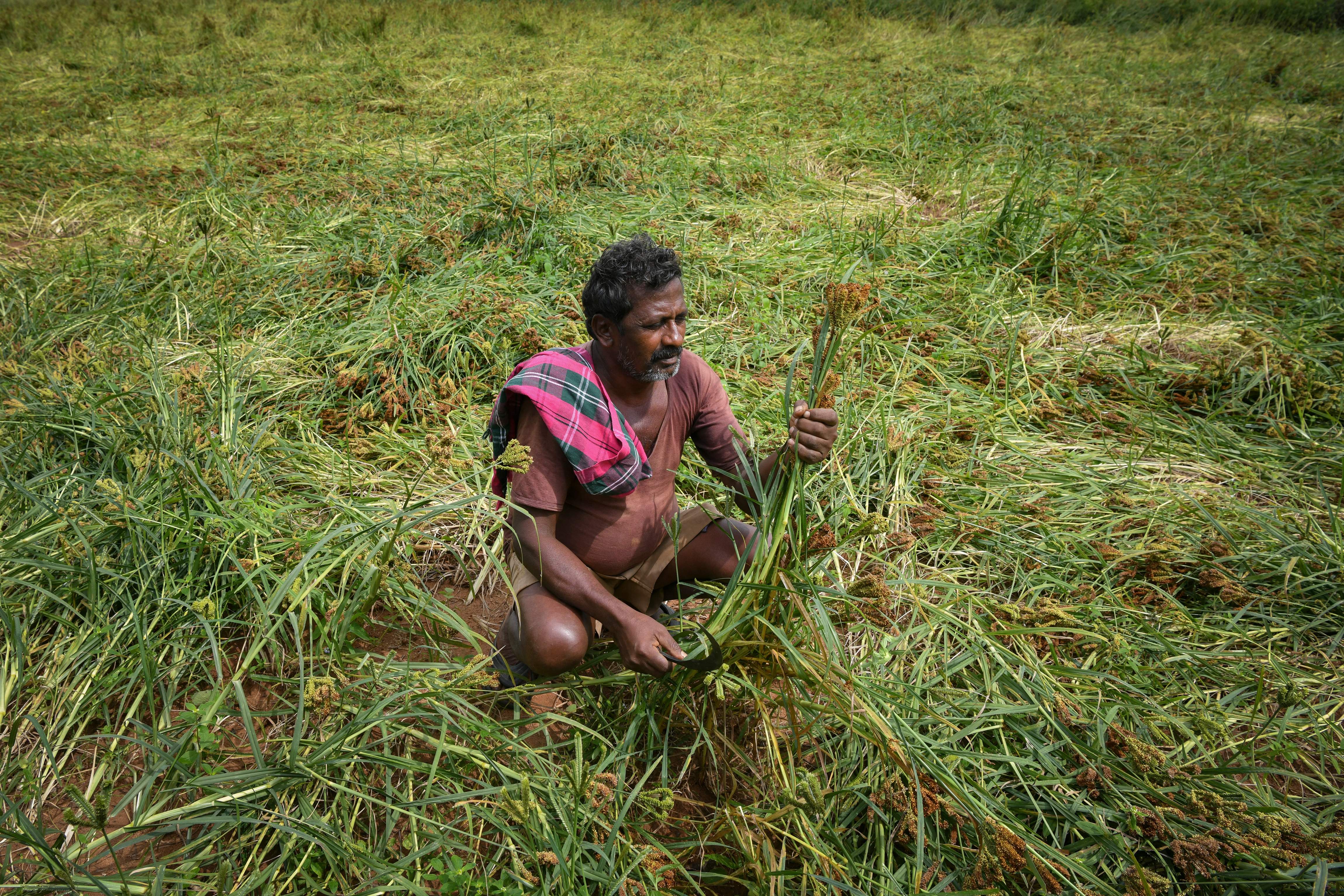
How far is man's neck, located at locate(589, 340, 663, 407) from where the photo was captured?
6.21 feet

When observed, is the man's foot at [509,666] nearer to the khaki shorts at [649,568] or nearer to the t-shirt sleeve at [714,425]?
the khaki shorts at [649,568]

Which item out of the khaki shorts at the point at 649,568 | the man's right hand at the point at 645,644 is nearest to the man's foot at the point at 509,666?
the khaki shorts at the point at 649,568

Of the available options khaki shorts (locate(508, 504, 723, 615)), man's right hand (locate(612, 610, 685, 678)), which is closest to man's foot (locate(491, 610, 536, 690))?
khaki shorts (locate(508, 504, 723, 615))

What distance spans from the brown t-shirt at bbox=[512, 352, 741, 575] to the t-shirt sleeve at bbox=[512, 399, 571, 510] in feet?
0.07

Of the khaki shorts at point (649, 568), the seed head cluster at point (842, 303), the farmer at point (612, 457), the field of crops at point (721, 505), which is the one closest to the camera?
the seed head cluster at point (842, 303)

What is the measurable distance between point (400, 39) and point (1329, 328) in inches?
317

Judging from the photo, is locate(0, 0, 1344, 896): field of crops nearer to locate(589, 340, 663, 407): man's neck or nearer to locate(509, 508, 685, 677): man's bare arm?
locate(509, 508, 685, 677): man's bare arm

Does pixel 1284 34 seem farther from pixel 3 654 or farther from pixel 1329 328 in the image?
pixel 3 654

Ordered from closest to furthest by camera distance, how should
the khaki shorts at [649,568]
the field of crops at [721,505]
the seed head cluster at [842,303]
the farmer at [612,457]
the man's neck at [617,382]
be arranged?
the seed head cluster at [842,303]
the field of crops at [721,505]
the farmer at [612,457]
the man's neck at [617,382]
the khaki shorts at [649,568]

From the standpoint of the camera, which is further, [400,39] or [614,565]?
[400,39]

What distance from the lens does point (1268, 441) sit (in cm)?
280

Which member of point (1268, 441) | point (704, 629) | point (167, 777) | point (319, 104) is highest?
point (319, 104)

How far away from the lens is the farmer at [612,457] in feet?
5.75

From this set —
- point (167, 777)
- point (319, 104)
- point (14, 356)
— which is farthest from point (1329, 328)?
point (319, 104)
